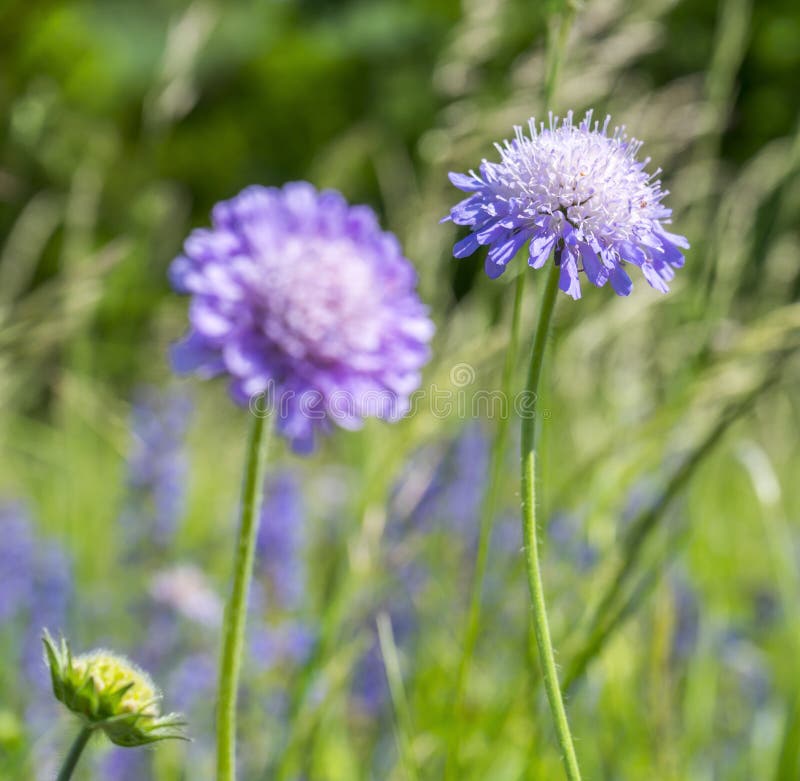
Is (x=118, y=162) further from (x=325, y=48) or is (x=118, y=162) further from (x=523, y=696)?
(x=523, y=696)

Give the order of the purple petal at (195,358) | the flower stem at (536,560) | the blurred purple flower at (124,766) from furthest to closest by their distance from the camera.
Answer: the blurred purple flower at (124,766)
the purple petal at (195,358)
the flower stem at (536,560)

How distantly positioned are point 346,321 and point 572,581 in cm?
60

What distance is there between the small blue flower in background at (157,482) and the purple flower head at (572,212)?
1.35 metres

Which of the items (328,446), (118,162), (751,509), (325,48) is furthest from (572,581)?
(325,48)

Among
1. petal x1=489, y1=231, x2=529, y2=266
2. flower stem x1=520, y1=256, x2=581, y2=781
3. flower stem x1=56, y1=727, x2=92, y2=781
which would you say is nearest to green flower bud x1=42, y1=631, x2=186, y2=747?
flower stem x1=56, y1=727, x2=92, y2=781

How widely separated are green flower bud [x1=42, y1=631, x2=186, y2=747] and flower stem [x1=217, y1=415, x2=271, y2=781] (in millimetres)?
60

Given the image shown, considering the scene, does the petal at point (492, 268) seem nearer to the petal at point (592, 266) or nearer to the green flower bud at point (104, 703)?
the petal at point (592, 266)

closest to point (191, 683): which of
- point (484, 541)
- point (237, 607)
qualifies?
point (484, 541)

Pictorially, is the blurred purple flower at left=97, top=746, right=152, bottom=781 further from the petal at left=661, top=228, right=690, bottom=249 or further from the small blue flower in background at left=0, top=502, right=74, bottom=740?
the petal at left=661, top=228, right=690, bottom=249

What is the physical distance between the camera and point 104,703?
639mm

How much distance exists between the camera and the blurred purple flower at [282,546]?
189 centimetres

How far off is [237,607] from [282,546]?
119cm

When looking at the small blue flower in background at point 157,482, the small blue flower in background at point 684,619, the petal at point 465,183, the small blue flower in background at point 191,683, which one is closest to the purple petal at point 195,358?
the petal at point 465,183

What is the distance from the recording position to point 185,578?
63.8 inches
